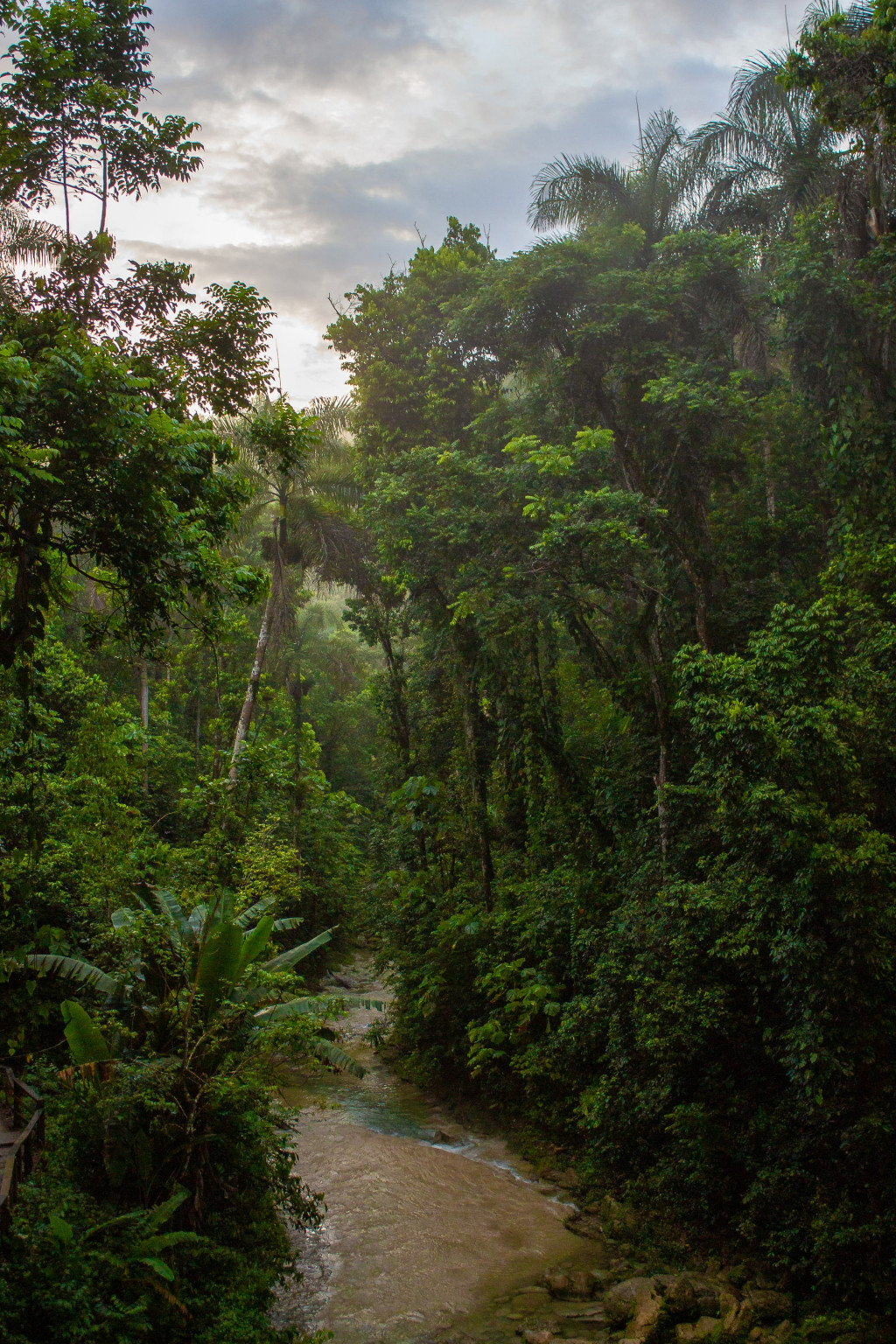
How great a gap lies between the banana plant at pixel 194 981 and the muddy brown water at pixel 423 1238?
1314 millimetres

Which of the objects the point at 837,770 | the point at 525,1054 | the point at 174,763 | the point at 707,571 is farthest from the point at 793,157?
the point at 174,763

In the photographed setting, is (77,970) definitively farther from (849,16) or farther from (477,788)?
(849,16)

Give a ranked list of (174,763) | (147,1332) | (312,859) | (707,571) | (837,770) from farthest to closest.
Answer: (174,763) < (312,859) < (707,571) < (837,770) < (147,1332)

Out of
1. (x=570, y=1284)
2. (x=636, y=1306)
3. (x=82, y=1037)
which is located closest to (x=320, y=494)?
(x=82, y=1037)

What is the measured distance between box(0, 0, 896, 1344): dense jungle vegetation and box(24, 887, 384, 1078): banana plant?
5 cm

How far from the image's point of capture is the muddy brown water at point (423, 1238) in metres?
7.36

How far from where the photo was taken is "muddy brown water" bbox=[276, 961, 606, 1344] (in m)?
7.36

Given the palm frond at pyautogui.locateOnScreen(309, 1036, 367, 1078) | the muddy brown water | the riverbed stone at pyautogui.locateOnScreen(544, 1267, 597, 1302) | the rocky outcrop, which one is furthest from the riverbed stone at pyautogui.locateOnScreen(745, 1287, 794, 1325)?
the palm frond at pyautogui.locateOnScreen(309, 1036, 367, 1078)

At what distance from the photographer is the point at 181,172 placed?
9188mm

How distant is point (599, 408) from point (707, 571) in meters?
3.54

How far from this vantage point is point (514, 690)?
604 inches

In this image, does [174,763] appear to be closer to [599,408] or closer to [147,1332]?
[599,408]

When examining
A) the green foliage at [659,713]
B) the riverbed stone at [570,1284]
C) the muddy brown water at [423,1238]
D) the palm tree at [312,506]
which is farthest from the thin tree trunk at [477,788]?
the riverbed stone at [570,1284]

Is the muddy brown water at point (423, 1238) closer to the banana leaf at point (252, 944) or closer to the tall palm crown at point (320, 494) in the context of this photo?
the banana leaf at point (252, 944)
